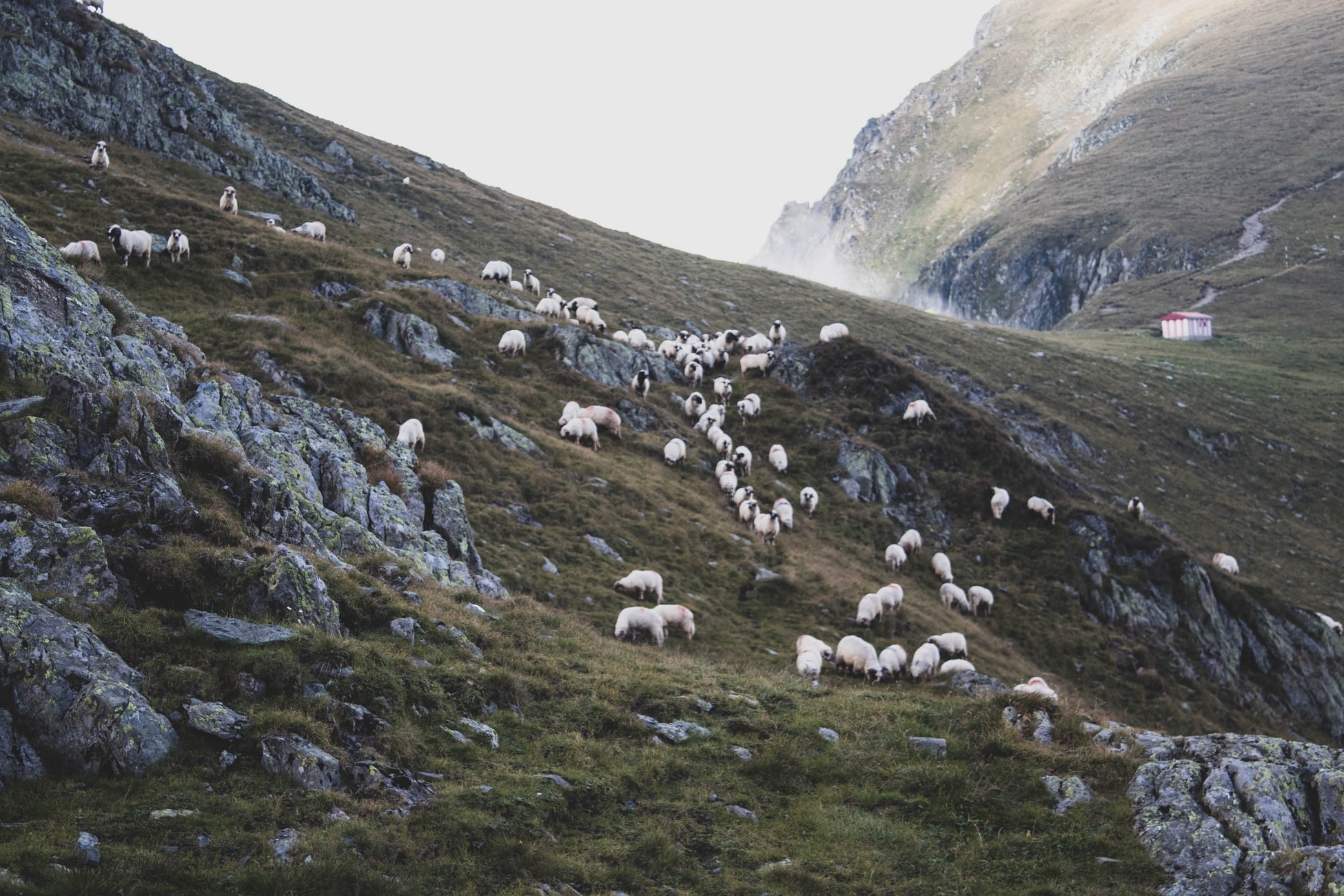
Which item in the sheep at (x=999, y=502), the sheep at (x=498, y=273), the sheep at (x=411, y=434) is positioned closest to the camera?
the sheep at (x=411, y=434)

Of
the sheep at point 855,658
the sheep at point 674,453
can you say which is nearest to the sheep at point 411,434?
the sheep at point 674,453

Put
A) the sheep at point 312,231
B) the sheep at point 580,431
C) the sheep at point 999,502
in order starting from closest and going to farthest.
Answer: the sheep at point 580,431, the sheep at point 999,502, the sheep at point 312,231

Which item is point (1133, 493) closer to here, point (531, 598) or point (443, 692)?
point (531, 598)

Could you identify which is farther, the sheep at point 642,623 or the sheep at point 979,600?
the sheep at point 979,600

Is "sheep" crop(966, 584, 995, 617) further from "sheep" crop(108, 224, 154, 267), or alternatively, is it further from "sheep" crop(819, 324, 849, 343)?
"sheep" crop(108, 224, 154, 267)

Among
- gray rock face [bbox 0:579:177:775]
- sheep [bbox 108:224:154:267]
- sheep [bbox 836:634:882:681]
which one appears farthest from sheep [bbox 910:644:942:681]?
sheep [bbox 108:224:154:267]

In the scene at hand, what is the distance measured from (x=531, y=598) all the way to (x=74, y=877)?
39.1ft

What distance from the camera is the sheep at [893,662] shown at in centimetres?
2120

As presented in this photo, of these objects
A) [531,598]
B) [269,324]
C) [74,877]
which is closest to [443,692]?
[74,877]

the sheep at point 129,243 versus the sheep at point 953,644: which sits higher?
the sheep at point 129,243

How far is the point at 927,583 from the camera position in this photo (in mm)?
33031

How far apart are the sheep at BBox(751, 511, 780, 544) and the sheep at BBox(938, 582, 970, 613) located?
7.44m

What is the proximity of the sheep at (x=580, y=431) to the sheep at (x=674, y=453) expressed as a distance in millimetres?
3247

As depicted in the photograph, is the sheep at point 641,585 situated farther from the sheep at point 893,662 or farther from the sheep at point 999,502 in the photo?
the sheep at point 999,502
